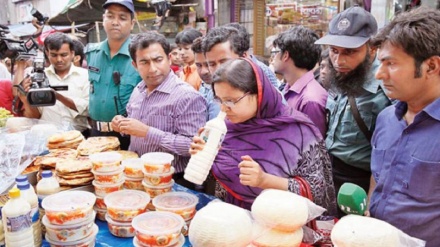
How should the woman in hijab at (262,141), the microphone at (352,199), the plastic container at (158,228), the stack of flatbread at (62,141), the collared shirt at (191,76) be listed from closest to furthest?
the microphone at (352,199)
the plastic container at (158,228)
the woman in hijab at (262,141)
the stack of flatbread at (62,141)
the collared shirt at (191,76)

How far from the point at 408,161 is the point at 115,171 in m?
1.35

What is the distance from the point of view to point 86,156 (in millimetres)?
2121

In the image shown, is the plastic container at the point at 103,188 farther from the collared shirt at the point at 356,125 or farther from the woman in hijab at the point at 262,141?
the collared shirt at the point at 356,125

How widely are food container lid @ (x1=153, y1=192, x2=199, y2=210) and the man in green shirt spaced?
1.22 metres

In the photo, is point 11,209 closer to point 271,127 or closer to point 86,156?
point 86,156

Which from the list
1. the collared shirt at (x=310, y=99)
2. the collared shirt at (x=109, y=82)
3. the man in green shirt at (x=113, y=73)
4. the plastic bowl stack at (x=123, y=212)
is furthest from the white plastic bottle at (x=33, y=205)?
the collared shirt at (x=310, y=99)

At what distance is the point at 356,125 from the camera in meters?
2.16

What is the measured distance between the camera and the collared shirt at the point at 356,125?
2125 millimetres

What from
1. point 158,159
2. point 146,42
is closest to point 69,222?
point 158,159

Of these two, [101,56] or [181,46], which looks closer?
[101,56]

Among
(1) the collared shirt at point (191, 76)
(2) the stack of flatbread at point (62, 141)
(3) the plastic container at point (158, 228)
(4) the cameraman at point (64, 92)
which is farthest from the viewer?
(1) the collared shirt at point (191, 76)

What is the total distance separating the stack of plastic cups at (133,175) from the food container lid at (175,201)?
0.20 metres

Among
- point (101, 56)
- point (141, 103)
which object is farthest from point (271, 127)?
point (101, 56)

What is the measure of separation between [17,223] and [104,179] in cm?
50
